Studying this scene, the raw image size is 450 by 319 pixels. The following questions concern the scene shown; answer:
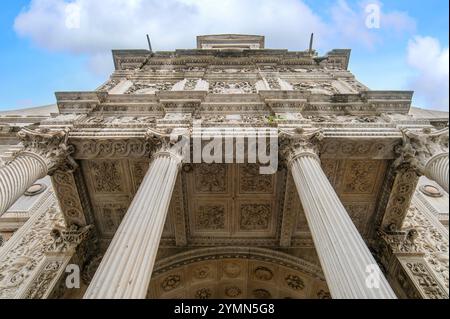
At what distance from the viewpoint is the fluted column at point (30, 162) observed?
6.84m

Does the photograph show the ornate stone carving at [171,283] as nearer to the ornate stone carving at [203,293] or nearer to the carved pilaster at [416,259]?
the ornate stone carving at [203,293]

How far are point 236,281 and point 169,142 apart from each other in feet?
21.7

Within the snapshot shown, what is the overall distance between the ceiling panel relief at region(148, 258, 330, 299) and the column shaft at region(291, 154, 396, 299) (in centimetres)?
558

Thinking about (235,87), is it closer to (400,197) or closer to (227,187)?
(227,187)

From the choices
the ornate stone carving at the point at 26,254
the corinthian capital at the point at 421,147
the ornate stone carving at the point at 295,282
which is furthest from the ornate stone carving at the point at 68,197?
the corinthian capital at the point at 421,147

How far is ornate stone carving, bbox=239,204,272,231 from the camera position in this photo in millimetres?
11164

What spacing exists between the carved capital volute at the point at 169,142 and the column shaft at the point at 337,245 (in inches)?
125

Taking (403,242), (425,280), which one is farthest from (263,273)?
(425,280)

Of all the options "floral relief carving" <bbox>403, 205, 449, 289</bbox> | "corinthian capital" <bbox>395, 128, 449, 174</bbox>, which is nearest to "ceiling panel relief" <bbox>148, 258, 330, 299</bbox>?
"floral relief carving" <bbox>403, 205, 449, 289</bbox>

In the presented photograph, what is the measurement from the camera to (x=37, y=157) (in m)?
8.10

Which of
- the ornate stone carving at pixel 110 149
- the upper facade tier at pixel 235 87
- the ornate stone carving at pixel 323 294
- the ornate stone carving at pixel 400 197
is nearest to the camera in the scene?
the ornate stone carving at pixel 110 149
